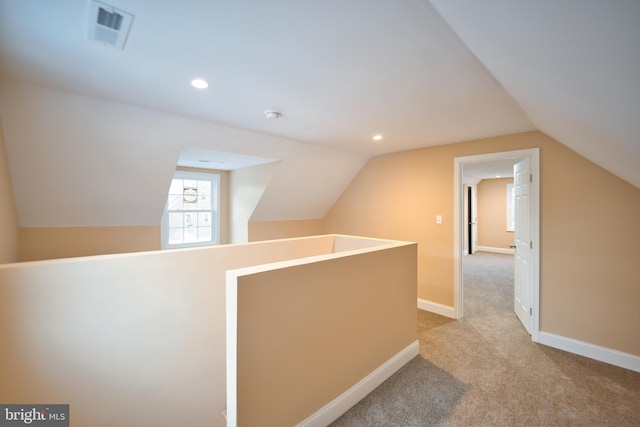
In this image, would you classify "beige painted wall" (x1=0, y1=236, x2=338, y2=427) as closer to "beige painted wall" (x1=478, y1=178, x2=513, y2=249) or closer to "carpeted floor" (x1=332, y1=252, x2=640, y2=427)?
"carpeted floor" (x1=332, y1=252, x2=640, y2=427)

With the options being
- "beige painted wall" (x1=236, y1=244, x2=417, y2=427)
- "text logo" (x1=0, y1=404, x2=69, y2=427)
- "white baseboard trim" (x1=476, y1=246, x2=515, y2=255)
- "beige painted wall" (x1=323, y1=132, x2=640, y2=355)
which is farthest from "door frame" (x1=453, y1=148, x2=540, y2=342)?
"white baseboard trim" (x1=476, y1=246, x2=515, y2=255)

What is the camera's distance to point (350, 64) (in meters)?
1.64

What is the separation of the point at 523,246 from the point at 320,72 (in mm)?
3198

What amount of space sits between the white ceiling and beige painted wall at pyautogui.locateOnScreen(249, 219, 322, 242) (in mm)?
1793

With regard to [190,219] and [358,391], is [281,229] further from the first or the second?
[358,391]

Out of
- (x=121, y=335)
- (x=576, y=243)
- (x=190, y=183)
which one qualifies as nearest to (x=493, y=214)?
(x=576, y=243)

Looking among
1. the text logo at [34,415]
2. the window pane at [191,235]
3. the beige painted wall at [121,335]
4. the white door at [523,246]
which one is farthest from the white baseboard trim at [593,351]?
the window pane at [191,235]

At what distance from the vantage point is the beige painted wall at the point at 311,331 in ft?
4.49

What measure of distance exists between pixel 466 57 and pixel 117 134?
2.94 metres

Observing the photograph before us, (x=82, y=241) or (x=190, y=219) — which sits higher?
(x=190, y=219)

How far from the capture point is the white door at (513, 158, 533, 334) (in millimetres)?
2969

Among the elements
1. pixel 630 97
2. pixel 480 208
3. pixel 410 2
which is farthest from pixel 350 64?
pixel 480 208

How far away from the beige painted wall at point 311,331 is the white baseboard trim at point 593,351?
5.77ft

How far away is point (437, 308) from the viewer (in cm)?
363
